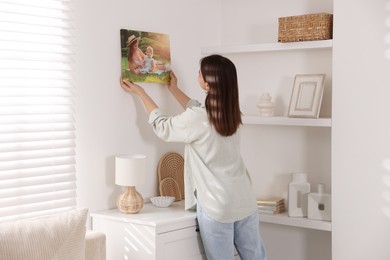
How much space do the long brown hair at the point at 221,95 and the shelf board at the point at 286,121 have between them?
0.56 m

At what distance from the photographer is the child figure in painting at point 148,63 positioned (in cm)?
402

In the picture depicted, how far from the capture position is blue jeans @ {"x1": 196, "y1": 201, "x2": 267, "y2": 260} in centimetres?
361

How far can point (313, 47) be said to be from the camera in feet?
13.0

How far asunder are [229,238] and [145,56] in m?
1.17

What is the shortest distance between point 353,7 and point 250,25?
35.4 inches

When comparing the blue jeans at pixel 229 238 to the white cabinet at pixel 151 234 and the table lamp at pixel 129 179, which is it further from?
the table lamp at pixel 129 179

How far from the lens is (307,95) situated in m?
4.07

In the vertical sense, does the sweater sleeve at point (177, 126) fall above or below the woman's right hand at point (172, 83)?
below

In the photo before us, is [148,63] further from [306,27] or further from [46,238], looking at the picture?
[46,238]

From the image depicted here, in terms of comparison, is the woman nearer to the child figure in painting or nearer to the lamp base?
the lamp base

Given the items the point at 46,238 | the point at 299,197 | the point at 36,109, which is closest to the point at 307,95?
the point at 299,197

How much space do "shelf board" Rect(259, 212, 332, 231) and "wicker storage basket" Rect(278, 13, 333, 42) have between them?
3.44 ft

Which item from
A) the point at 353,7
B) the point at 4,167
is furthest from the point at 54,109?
the point at 353,7

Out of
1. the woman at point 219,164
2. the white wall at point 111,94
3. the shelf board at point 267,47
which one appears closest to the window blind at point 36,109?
the white wall at point 111,94
